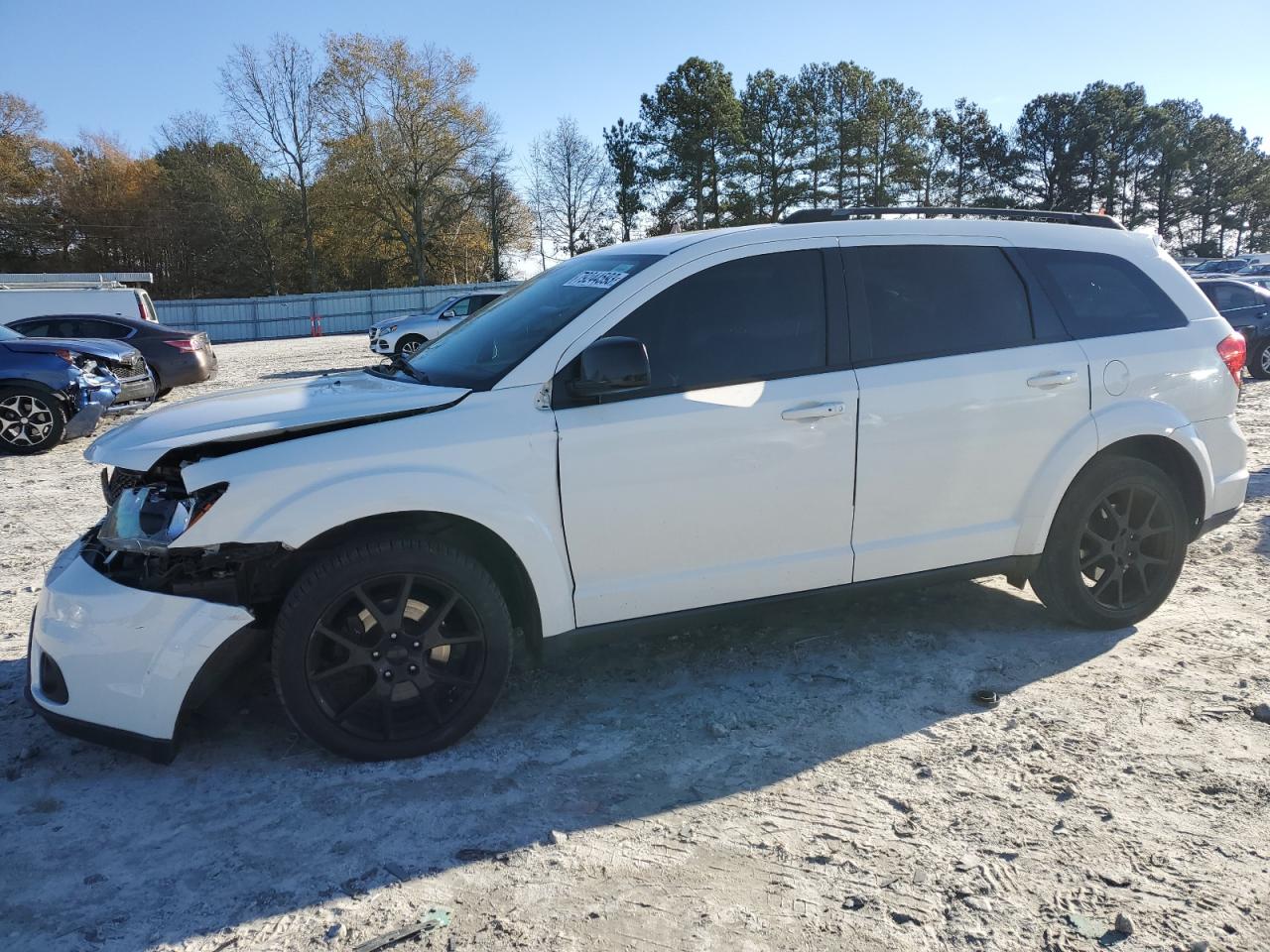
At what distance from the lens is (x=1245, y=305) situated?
576 inches

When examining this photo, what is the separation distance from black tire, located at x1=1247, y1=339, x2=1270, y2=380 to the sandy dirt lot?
13.1 m

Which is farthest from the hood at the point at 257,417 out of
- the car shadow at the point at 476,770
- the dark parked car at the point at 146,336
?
the dark parked car at the point at 146,336

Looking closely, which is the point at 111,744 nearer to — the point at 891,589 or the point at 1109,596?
the point at 891,589

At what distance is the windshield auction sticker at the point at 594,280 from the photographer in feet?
12.1

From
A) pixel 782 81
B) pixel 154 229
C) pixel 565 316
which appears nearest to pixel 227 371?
pixel 565 316

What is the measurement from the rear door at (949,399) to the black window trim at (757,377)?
68mm

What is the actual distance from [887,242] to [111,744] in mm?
3594

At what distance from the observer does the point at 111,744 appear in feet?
10.2

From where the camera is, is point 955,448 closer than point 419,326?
Yes

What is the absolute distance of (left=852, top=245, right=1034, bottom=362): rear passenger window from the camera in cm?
393

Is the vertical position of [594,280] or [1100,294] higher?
[594,280]

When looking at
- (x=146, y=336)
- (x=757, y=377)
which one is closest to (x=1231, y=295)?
(x=757, y=377)

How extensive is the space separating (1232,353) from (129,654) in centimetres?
495

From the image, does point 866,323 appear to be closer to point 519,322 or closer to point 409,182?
point 519,322
